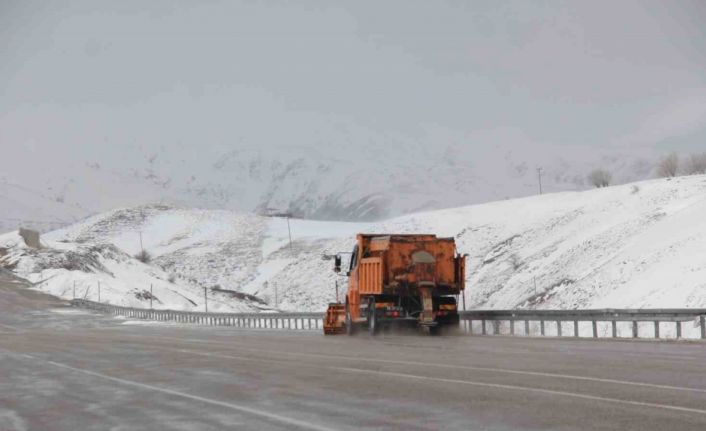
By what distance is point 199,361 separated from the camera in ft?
72.2

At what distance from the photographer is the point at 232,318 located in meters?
60.1

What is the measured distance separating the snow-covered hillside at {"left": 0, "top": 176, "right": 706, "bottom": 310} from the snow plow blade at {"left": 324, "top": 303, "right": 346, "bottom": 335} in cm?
1343

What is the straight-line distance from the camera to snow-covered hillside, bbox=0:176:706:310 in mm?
57438

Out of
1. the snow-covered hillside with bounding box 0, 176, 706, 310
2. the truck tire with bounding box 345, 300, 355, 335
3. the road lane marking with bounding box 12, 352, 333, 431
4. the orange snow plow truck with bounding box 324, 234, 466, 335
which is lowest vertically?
the road lane marking with bounding box 12, 352, 333, 431

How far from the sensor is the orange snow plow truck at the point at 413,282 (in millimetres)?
32750

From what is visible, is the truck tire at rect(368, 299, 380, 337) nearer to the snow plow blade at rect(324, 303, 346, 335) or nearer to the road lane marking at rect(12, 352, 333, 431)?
the snow plow blade at rect(324, 303, 346, 335)

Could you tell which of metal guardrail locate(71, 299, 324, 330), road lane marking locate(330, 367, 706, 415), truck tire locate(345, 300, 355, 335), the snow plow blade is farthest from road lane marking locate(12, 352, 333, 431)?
metal guardrail locate(71, 299, 324, 330)

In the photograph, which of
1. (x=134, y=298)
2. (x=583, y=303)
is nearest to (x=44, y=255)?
(x=134, y=298)

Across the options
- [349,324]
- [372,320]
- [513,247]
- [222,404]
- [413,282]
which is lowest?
[222,404]

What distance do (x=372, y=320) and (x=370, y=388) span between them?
734 inches

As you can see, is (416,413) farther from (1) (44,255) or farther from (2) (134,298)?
(1) (44,255)

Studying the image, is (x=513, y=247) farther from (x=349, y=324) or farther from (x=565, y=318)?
(x=565, y=318)

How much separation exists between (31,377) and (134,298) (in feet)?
275

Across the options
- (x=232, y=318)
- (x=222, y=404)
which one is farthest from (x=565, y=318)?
(x=232, y=318)
